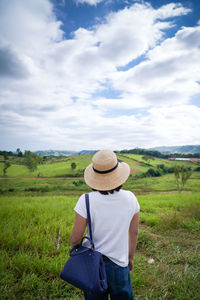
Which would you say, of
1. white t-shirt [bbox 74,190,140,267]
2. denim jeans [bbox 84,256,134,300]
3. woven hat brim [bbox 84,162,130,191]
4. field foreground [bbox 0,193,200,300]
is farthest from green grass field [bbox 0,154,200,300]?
woven hat brim [bbox 84,162,130,191]

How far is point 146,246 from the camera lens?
4.34 m

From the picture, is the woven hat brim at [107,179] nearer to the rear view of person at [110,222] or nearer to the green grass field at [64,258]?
the rear view of person at [110,222]

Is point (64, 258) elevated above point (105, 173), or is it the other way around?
point (105, 173)

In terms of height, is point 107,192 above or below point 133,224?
above

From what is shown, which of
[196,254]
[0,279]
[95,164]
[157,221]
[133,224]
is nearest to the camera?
[95,164]

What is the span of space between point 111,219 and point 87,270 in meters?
0.49

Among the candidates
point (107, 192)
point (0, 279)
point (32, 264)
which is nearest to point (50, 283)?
point (32, 264)

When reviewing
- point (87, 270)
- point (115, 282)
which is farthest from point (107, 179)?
point (115, 282)

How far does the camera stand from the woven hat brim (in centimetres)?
164

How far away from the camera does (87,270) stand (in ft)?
4.72

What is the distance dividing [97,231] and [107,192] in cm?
40

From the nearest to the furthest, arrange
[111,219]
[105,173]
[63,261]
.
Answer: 1. [111,219]
2. [105,173]
3. [63,261]

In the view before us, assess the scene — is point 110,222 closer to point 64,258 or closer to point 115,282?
point 115,282

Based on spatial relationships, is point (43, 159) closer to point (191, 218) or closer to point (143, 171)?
point (143, 171)
